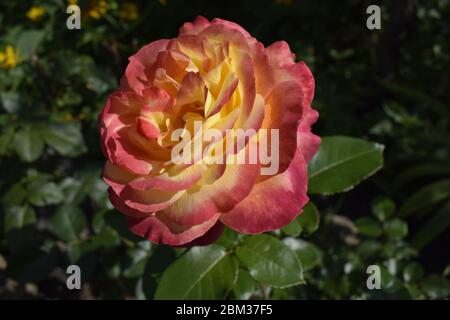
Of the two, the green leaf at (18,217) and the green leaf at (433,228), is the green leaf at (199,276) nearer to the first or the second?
Answer: the green leaf at (18,217)

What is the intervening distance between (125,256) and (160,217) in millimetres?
518

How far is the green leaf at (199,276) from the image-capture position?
802 millimetres

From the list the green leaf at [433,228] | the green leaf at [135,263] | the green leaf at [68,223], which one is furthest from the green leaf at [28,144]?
the green leaf at [433,228]

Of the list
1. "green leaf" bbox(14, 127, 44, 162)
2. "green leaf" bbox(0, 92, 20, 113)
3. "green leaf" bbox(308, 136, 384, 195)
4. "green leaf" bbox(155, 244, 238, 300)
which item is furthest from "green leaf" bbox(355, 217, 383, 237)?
"green leaf" bbox(0, 92, 20, 113)

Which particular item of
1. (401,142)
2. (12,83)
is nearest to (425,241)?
(401,142)

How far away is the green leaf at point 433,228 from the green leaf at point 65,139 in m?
1.14

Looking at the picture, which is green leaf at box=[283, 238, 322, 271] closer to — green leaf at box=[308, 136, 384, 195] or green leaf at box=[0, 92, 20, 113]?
green leaf at box=[308, 136, 384, 195]

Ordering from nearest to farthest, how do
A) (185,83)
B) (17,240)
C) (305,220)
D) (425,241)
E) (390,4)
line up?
(185,83), (305,220), (17,240), (425,241), (390,4)

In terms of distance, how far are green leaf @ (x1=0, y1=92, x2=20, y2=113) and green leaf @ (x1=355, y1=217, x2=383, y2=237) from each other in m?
0.86

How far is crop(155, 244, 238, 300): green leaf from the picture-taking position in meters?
0.80

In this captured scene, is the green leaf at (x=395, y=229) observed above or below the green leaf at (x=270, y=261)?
below

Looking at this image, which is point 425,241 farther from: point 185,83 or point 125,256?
point 185,83

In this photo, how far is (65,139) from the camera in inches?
51.3

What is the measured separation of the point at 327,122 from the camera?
6.06 feet
